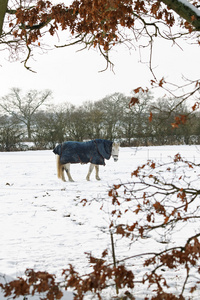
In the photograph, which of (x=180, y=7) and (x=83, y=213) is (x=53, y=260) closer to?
(x=83, y=213)

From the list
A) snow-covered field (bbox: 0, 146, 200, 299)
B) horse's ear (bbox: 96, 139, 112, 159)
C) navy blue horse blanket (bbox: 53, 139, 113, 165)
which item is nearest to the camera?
snow-covered field (bbox: 0, 146, 200, 299)

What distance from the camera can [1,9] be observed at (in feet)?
9.98

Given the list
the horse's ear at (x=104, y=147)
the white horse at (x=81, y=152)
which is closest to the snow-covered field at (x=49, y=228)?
the white horse at (x=81, y=152)

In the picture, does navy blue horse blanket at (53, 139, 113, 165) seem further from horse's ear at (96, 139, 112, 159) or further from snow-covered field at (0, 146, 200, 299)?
snow-covered field at (0, 146, 200, 299)

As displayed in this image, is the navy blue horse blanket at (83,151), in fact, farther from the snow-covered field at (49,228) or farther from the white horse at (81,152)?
the snow-covered field at (49,228)

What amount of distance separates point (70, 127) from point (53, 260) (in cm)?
2265

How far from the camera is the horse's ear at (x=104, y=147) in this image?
9117 millimetres

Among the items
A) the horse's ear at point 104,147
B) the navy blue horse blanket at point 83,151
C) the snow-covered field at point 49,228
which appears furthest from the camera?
the horse's ear at point 104,147

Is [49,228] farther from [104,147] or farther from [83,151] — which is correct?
[104,147]

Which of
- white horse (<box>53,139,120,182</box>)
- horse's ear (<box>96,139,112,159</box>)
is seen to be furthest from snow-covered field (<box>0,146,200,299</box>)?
horse's ear (<box>96,139,112,159</box>)

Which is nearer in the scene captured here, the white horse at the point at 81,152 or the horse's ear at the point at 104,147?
the white horse at the point at 81,152

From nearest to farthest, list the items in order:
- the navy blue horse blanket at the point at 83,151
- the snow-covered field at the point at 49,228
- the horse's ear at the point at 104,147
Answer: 1. the snow-covered field at the point at 49,228
2. the navy blue horse blanket at the point at 83,151
3. the horse's ear at the point at 104,147

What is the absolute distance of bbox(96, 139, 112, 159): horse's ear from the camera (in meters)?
9.12

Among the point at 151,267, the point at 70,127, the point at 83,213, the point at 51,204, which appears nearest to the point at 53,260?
the point at 151,267
